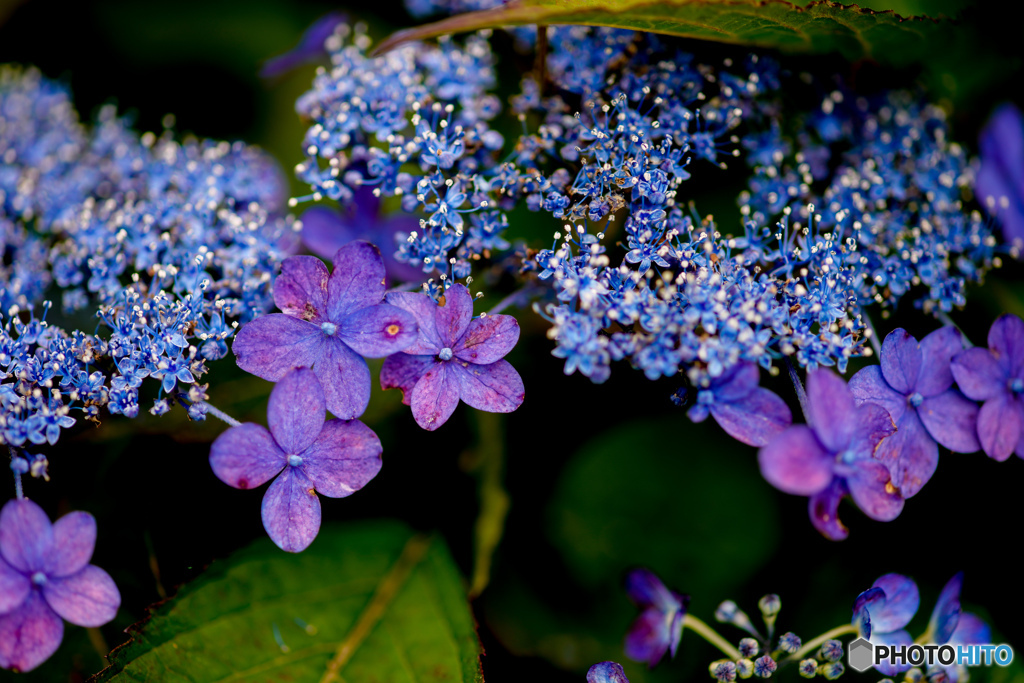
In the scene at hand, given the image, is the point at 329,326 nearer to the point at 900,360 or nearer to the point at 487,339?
the point at 487,339

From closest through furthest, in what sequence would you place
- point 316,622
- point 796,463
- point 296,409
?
point 796,463, point 296,409, point 316,622

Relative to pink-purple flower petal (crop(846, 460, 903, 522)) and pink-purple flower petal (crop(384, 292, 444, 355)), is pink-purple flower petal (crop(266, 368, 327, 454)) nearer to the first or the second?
pink-purple flower petal (crop(384, 292, 444, 355))

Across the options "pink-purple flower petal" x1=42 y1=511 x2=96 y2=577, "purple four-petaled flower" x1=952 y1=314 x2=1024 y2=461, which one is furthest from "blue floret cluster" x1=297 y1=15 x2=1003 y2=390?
"pink-purple flower petal" x1=42 y1=511 x2=96 y2=577

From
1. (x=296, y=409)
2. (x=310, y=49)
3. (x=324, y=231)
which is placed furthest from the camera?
(x=310, y=49)

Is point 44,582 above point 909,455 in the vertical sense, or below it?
below

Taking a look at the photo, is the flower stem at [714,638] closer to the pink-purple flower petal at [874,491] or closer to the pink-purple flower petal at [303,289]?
the pink-purple flower petal at [874,491]

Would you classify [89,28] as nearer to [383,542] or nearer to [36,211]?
[36,211]

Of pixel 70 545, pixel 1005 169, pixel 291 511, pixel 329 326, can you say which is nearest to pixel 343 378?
pixel 329 326
